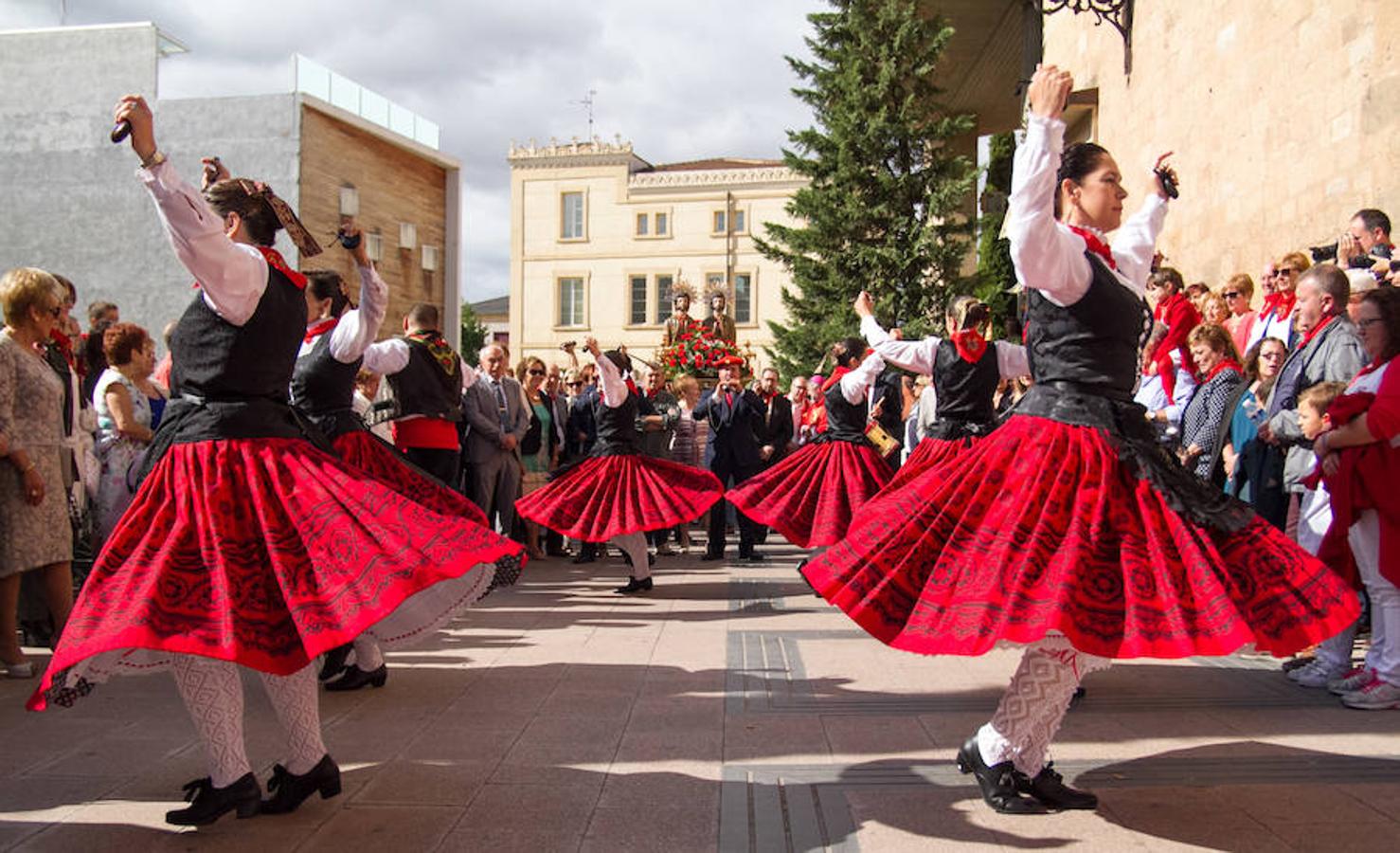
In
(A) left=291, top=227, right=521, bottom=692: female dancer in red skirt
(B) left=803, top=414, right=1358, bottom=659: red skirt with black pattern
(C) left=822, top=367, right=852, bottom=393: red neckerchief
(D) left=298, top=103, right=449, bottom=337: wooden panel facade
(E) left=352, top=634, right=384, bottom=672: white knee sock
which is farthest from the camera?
(D) left=298, top=103, right=449, bottom=337: wooden panel facade

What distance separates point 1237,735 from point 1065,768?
0.91 m

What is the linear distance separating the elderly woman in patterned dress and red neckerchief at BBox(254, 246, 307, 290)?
2.55 m

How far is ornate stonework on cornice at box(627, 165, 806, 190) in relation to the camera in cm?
4556

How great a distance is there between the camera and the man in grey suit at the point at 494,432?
398 inches

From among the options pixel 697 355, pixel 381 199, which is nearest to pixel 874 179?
pixel 381 199

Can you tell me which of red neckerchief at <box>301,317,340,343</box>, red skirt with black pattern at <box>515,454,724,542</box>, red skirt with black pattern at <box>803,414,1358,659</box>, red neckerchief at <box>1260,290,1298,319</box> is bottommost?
red skirt with black pattern at <box>515,454,724,542</box>

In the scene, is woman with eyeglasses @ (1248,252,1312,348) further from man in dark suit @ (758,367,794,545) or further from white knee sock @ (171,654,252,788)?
white knee sock @ (171,654,252,788)

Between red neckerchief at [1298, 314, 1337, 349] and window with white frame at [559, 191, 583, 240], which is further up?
window with white frame at [559, 191, 583, 240]

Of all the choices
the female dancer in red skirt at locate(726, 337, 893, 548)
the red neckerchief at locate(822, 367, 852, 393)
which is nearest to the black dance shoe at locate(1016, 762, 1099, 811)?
the female dancer in red skirt at locate(726, 337, 893, 548)

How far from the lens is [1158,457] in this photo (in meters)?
3.37

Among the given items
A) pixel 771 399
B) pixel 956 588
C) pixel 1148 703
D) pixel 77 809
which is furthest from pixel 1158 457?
pixel 771 399

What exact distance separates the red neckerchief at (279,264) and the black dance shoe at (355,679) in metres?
2.26

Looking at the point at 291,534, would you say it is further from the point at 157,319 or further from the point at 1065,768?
the point at 157,319

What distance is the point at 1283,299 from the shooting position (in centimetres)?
737
